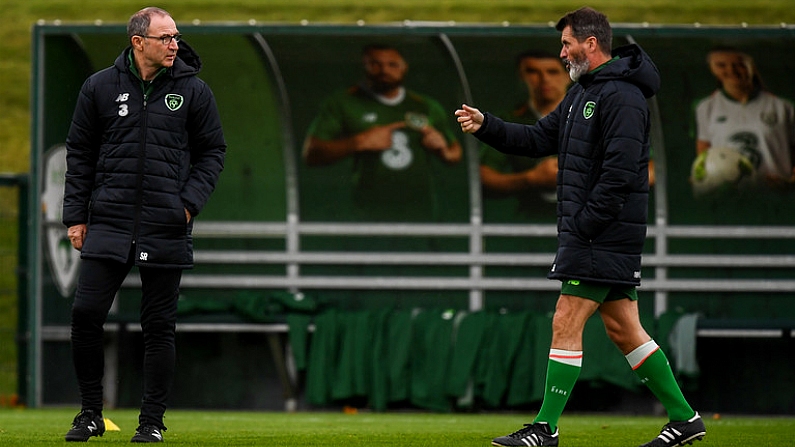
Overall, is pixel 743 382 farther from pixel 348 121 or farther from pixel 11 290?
pixel 11 290

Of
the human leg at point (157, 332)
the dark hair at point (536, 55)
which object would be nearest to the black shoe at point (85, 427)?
the human leg at point (157, 332)

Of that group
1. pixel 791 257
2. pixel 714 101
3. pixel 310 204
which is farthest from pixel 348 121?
pixel 791 257

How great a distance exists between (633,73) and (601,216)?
2.10 feet

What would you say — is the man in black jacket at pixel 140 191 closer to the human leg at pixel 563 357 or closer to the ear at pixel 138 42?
the ear at pixel 138 42

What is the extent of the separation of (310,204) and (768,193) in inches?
146

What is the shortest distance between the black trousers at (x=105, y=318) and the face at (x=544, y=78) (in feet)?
19.1

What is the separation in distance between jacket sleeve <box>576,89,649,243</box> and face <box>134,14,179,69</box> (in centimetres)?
191

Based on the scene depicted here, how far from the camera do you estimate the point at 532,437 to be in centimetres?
650

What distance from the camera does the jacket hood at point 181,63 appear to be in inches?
275

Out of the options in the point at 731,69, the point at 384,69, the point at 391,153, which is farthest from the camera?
the point at 391,153

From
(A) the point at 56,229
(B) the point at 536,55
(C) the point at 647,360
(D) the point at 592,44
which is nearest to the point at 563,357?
(C) the point at 647,360

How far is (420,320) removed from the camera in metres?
12.0

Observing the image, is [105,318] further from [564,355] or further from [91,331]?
[564,355]

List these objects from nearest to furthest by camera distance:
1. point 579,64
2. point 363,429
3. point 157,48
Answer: point 579,64 < point 157,48 < point 363,429
